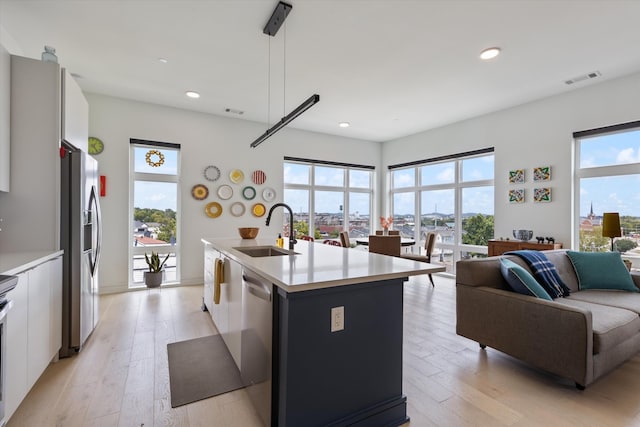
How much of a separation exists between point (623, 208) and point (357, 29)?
3.97 metres

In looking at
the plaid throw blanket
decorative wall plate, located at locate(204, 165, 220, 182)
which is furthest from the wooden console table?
decorative wall plate, located at locate(204, 165, 220, 182)

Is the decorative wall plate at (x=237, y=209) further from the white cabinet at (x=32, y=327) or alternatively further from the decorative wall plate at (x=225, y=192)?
the white cabinet at (x=32, y=327)

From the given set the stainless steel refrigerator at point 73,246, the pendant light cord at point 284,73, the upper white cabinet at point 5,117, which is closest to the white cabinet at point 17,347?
the stainless steel refrigerator at point 73,246

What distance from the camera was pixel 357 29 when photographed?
2771 mm

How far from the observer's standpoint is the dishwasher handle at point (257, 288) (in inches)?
63.7

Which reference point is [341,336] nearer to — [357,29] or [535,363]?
[535,363]

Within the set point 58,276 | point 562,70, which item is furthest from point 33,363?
point 562,70

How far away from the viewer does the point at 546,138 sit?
437 centimetres

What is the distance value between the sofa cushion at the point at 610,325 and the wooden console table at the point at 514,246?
1777 millimetres

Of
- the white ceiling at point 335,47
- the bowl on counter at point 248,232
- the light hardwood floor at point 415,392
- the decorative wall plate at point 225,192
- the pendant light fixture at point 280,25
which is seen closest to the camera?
the light hardwood floor at point 415,392

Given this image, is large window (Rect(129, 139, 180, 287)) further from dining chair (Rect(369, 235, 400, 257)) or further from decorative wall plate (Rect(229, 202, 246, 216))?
dining chair (Rect(369, 235, 400, 257))

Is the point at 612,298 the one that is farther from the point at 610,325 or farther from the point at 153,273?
the point at 153,273

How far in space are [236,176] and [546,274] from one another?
15.2 ft

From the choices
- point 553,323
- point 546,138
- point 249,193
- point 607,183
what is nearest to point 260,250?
point 553,323
